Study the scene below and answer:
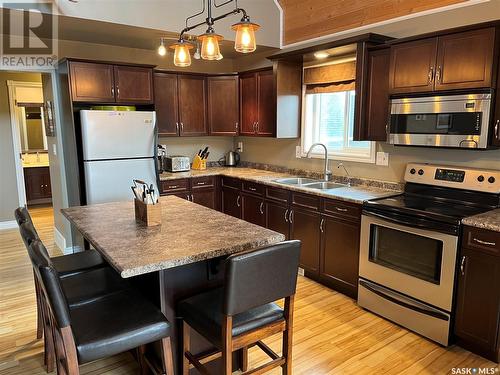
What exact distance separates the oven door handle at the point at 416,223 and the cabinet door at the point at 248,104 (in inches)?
87.4

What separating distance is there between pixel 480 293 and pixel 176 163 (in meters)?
3.49

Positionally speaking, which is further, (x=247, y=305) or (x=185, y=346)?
(x=185, y=346)

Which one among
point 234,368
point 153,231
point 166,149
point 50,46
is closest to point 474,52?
point 153,231

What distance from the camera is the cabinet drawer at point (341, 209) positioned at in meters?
3.03

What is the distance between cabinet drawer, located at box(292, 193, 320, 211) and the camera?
3400 millimetres

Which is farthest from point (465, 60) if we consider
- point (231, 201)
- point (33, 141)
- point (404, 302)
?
point (33, 141)

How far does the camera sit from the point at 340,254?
323cm

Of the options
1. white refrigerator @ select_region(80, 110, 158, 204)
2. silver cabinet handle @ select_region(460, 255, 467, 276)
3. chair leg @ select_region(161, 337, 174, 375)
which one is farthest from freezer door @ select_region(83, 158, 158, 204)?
silver cabinet handle @ select_region(460, 255, 467, 276)

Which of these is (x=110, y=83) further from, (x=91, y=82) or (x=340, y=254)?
(x=340, y=254)

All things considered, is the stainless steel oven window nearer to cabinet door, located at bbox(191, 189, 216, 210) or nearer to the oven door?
the oven door

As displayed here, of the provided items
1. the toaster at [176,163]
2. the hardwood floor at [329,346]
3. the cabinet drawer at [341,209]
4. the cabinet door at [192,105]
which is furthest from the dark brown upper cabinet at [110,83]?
the cabinet drawer at [341,209]

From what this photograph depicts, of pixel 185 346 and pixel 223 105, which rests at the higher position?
pixel 223 105

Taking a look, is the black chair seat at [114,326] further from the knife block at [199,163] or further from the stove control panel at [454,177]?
the knife block at [199,163]

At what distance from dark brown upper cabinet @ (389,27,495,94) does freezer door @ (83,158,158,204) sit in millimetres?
2561
